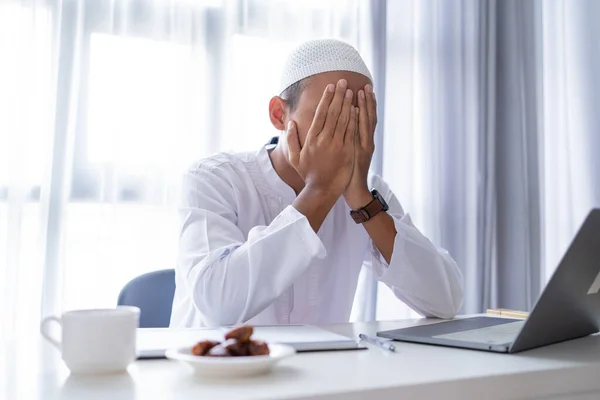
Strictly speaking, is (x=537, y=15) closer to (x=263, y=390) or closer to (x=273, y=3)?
(x=273, y=3)

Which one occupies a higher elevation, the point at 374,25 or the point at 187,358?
the point at 374,25

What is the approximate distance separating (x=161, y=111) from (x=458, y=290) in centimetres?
143

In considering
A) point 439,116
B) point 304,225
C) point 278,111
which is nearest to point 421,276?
point 304,225

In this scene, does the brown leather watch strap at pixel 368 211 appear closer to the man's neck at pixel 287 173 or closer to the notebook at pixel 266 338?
the man's neck at pixel 287 173

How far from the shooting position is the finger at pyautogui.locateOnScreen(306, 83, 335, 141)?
4.89 ft

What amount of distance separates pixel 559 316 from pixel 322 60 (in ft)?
2.83

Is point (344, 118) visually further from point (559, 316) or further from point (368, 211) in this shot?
point (559, 316)

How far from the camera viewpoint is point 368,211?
151 cm

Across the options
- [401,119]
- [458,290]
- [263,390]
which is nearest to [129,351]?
[263,390]

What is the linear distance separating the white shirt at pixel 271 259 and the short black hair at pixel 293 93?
0.16 m

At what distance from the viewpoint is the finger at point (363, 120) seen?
5.05ft

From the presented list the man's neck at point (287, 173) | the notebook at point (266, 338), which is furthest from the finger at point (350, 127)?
the notebook at point (266, 338)

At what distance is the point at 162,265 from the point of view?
2465 millimetres

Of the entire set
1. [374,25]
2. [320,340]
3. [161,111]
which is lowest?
[320,340]
